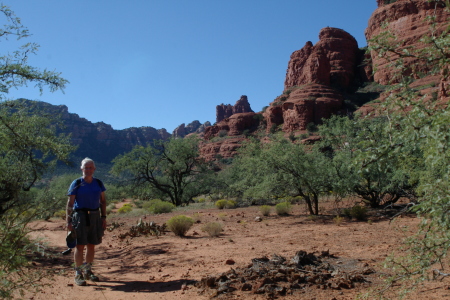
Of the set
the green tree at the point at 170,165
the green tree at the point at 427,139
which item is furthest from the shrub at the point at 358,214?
the green tree at the point at 170,165

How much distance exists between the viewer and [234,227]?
11820mm

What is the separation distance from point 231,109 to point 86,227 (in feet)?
416

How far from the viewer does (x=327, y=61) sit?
2844 inches

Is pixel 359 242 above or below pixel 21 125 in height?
below

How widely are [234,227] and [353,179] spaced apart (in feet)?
17.2

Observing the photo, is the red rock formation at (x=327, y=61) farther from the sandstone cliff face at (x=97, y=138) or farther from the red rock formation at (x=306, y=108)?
the sandstone cliff face at (x=97, y=138)

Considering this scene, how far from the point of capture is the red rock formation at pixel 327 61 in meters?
71.9

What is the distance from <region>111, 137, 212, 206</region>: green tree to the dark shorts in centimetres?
1883

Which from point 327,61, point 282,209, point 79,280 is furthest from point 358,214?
point 327,61

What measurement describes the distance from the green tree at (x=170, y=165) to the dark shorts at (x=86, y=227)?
18.8 metres

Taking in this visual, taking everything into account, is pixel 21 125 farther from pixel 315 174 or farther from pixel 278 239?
pixel 315 174

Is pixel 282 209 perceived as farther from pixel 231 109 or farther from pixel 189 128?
pixel 189 128

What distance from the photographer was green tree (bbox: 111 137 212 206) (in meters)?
24.4

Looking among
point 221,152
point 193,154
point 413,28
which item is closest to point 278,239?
point 193,154
